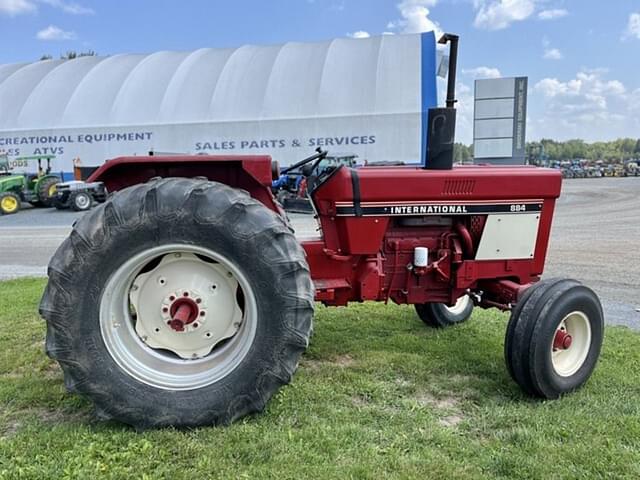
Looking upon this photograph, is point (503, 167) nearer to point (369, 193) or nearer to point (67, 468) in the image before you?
point (369, 193)

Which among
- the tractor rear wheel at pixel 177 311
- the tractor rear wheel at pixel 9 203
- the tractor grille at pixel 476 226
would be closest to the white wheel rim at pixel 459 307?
the tractor grille at pixel 476 226

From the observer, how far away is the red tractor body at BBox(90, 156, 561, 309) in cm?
306

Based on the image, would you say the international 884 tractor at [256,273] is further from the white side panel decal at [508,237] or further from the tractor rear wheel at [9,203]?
the tractor rear wheel at [9,203]

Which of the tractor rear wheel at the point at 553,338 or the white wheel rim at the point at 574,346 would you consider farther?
the white wheel rim at the point at 574,346

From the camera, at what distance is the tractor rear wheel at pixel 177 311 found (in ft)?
8.06

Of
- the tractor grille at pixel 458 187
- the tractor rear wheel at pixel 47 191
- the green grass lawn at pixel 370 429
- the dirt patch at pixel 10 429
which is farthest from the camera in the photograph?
the tractor rear wheel at pixel 47 191

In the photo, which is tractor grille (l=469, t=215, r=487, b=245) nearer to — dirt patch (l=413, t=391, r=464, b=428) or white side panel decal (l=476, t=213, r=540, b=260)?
white side panel decal (l=476, t=213, r=540, b=260)

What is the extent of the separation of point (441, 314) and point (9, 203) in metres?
17.1

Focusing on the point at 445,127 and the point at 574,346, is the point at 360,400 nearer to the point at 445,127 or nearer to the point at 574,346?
the point at 574,346

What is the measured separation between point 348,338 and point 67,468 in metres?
2.23

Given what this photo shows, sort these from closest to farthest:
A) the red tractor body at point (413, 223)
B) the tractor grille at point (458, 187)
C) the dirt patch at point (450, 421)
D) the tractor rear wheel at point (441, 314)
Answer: the dirt patch at point (450, 421), the red tractor body at point (413, 223), the tractor grille at point (458, 187), the tractor rear wheel at point (441, 314)

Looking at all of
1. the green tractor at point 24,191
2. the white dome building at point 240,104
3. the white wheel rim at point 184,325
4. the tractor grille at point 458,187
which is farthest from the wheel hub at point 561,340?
the white dome building at point 240,104

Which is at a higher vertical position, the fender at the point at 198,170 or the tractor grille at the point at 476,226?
the fender at the point at 198,170

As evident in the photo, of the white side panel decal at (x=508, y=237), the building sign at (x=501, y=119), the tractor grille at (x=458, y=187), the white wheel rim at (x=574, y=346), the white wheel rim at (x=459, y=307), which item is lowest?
the white wheel rim at (x=459, y=307)
